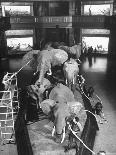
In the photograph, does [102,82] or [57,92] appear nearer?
[57,92]

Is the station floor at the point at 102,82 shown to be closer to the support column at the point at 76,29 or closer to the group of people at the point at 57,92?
the group of people at the point at 57,92

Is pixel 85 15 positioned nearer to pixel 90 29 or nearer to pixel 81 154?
pixel 90 29

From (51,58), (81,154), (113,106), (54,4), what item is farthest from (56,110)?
(54,4)

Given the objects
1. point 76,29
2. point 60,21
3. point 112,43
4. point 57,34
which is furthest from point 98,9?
point 57,34

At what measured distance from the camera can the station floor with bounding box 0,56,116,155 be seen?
13.9 m

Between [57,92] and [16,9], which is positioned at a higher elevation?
[16,9]

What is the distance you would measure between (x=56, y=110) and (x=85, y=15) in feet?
86.8

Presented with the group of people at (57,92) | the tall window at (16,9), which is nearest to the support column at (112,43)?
the tall window at (16,9)

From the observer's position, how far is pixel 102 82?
965 inches

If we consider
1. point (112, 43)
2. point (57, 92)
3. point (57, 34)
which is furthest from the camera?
point (57, 34)

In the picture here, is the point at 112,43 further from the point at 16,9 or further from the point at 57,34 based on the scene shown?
the point at 16,9

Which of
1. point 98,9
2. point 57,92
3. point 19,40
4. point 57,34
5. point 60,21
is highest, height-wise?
point 98,9

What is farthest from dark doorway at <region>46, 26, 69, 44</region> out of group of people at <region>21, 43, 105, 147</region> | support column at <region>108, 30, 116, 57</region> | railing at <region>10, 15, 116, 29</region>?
group of people at <region>21, 43, 105, 147</region>

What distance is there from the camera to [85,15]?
3447 centimetres
